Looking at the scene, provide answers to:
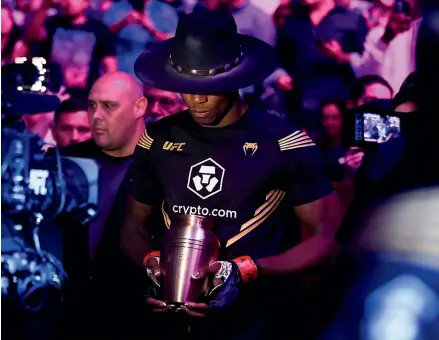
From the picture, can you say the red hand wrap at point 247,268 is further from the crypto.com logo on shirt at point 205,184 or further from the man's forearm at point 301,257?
the crypto.com logo on shirt at point 205,184

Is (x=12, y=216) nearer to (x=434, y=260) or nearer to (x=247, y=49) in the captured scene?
(x=247, y=49)

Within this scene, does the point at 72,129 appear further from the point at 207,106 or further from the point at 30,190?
the point at 207,106

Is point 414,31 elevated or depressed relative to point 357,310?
elevated

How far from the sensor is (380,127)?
8.41 feet

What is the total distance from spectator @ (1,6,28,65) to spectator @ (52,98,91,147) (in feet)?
0.94

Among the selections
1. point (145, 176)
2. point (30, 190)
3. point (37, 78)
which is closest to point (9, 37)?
point (37, 78)

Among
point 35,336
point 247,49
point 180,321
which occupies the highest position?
point 247,49

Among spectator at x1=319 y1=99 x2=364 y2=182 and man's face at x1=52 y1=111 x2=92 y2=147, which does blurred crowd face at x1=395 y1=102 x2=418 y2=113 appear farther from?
man's face at x1=52 y1=111 x2=92 y2=147

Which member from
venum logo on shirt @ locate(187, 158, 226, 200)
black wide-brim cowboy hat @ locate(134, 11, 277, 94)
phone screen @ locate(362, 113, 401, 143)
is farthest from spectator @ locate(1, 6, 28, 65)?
phone screen @ locate(362, 113, 401, 143)

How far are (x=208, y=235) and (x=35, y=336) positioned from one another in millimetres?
860

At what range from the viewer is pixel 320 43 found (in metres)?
2.58

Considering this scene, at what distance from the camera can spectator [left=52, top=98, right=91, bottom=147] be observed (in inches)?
108

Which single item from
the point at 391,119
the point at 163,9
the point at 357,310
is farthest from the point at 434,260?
the point at 163,9

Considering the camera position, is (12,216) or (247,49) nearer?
(247,49)
